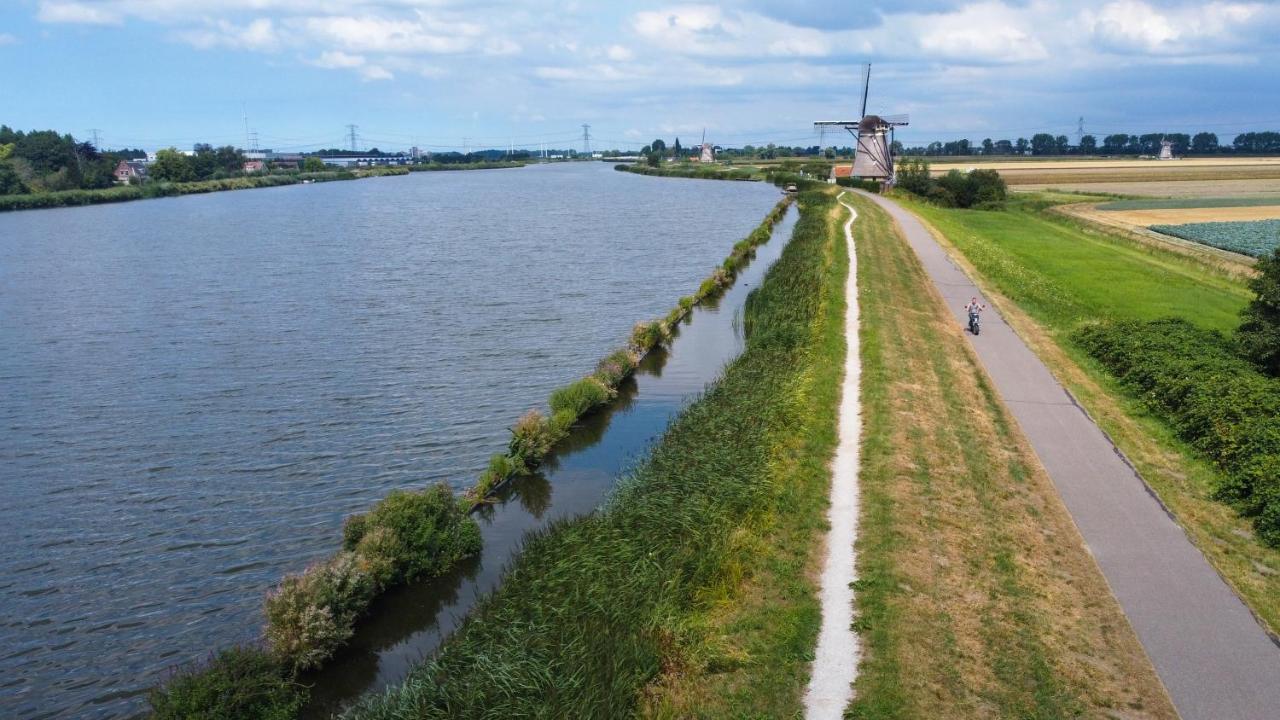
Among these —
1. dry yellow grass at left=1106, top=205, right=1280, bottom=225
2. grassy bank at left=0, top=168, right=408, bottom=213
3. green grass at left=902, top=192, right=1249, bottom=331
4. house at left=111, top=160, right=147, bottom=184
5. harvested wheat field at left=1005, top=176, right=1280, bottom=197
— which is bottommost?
green grass at left=902, top=192, right=1249, bottom=331

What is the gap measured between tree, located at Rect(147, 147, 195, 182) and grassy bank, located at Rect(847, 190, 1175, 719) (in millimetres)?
149184

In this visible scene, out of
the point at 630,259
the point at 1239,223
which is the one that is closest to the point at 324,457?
the point at 630,259

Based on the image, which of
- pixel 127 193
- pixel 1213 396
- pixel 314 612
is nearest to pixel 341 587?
pixel 314 612

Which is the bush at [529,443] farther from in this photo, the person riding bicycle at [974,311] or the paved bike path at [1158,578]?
the person riding bicycle at [974,311]

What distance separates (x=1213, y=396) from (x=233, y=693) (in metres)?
19.6

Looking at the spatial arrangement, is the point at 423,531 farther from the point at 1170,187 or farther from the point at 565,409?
the point at 1170,187

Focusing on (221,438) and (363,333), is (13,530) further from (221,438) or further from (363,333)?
(363,333)

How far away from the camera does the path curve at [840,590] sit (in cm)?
1022

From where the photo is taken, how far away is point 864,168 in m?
106

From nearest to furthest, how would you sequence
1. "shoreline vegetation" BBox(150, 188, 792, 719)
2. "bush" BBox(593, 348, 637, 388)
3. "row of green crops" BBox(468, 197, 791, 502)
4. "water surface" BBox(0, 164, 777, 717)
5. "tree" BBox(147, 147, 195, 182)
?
1. "shoreline vegetation" BBox(150, 188, 792, 719)
2. "water surface" BBox(0, 164, 777, 717)
3. "row of green crops" BBox(468, 197, 791, 502)
4. "bush" BBox(593, 348, 637, 388)
5. "tree" BBox(147, 147, 195, 182)

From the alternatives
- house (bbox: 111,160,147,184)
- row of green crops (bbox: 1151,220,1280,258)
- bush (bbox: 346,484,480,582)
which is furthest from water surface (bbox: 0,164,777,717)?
house (bbox: 111,160,147,184)

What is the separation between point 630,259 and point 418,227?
96.1 feet

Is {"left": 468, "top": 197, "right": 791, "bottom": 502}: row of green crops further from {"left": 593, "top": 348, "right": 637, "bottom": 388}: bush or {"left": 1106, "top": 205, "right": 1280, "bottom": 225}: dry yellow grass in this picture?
{"left": 1106, "top": 205, "right": 1280, "bottom": 225}: dry yellow grass

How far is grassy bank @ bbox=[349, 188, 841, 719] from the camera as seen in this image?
10242mm
